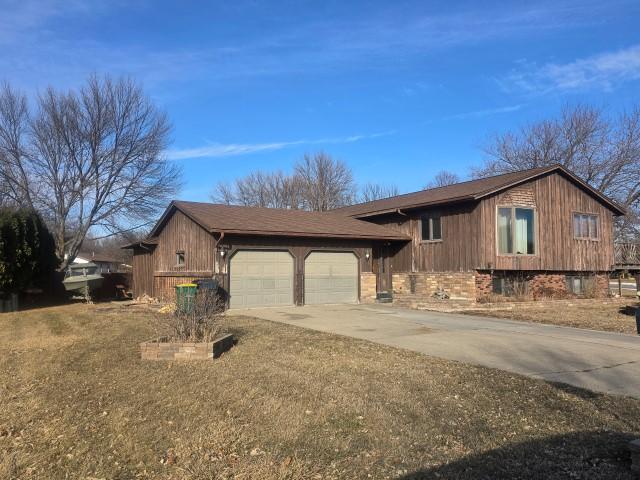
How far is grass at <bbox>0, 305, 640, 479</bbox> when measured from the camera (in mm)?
4336

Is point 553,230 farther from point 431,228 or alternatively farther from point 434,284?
point 434,284

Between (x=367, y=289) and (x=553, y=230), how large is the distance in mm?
7762

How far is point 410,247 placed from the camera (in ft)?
71.7

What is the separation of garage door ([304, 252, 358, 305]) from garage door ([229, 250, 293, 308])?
842 millimetres

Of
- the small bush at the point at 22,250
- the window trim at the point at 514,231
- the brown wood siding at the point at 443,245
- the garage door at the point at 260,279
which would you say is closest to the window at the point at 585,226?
the window trim at the point at 514,231

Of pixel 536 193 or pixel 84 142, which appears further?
pixel 84 142

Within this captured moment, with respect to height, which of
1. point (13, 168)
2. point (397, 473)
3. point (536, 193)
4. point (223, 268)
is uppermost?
point (13, 168)

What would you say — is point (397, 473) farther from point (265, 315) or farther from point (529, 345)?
point (265, 315)

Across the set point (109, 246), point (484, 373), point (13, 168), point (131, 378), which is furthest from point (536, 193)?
point (109, 246)

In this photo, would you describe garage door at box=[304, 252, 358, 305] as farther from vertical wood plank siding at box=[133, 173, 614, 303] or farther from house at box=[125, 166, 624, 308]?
vertical wood plank siding at box=[133, 173, 614, 303]

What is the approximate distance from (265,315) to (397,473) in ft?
37.3

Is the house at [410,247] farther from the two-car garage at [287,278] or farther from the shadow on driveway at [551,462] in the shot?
the shadow on driveway at [551,462]

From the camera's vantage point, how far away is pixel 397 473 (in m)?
4.18

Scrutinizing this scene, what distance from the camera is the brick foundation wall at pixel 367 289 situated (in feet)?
67.1
